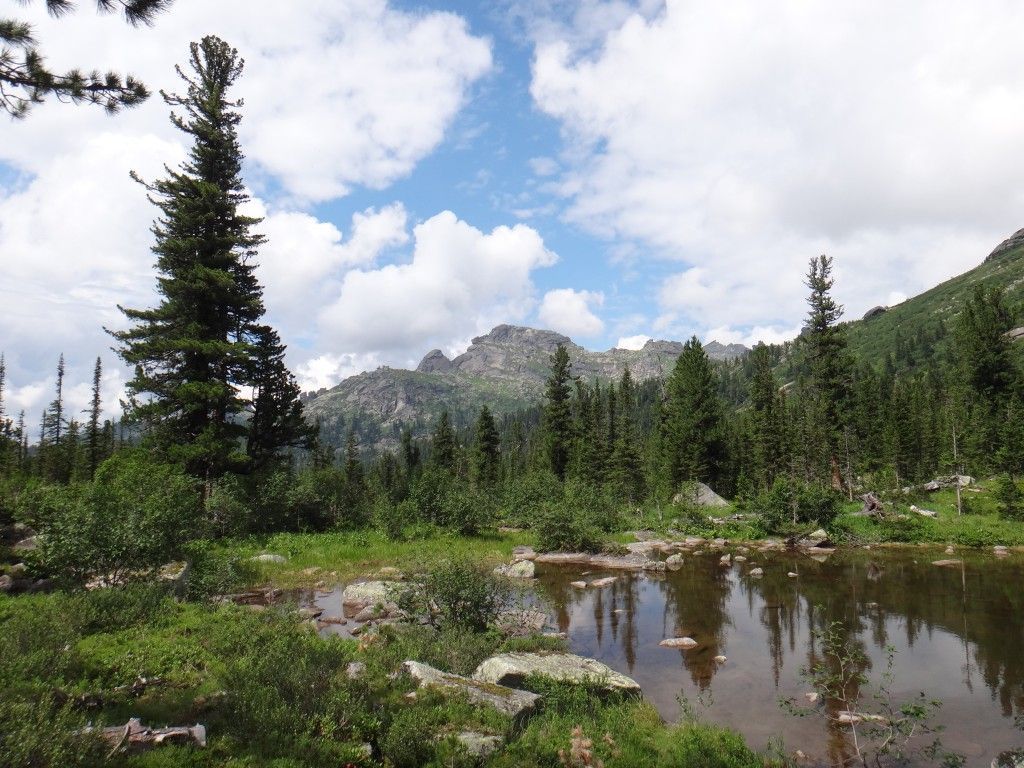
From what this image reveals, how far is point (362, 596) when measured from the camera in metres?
19.0

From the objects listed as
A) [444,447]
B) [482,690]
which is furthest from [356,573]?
[444,447]

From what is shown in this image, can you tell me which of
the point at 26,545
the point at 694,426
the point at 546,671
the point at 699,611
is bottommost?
the point at 699,611

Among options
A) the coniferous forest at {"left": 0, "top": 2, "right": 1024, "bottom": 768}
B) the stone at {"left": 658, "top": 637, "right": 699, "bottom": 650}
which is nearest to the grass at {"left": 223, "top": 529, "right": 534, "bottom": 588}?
the coniferous forest at {"left": 0, "top": 2, "right": 1024, "bottom": 768}

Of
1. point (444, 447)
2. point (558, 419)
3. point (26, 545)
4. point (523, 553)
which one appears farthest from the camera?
point (444, 447)

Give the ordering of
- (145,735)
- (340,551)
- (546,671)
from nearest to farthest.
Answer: (145,735) → (546,671) → (340,551)

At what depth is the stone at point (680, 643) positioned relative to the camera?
50.3 feet

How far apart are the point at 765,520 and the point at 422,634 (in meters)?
28.3

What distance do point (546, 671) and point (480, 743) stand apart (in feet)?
11.4

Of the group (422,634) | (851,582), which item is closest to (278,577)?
(422,634)

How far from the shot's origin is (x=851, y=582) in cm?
2250

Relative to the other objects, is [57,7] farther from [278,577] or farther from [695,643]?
[278,577]

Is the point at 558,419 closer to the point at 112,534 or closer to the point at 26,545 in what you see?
the point at 26,545

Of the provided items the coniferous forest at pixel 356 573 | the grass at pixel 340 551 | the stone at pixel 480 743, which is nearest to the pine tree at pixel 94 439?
the coniferous forest at pixel 356 573

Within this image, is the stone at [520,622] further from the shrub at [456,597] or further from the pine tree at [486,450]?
the pine tree at [486,450]
